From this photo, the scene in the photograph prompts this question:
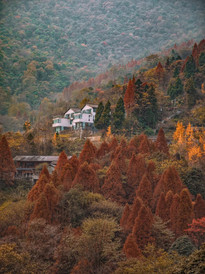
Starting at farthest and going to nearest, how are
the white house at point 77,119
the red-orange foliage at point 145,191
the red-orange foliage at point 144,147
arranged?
the white house at point 77,119, the red-orange foliage at point 144,147, the red-orange foliage at point 145,191

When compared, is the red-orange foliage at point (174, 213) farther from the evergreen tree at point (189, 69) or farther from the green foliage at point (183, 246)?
the evergreen tree at point (189, 69)

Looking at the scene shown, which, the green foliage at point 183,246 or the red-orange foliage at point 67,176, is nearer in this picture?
the green foliage at point 183,246

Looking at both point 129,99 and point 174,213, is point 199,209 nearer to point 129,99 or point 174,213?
point 174,213

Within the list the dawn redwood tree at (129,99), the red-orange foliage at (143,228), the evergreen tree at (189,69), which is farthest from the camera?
the evergreen tree at (189,69)

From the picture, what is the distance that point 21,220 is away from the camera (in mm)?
26609

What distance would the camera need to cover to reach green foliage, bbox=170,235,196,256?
22.3 metres

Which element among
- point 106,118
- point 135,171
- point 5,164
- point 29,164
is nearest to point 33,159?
point 29,164

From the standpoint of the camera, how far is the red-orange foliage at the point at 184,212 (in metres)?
25.1

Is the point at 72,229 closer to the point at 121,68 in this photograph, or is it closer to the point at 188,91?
the point at 188,91

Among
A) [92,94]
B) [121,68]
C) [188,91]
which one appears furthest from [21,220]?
[121,68]

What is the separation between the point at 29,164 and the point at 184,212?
24.4 m

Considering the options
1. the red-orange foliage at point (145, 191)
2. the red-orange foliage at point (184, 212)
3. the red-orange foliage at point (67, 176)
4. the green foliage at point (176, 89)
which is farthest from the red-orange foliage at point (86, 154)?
the green foliage at point (176, 89)

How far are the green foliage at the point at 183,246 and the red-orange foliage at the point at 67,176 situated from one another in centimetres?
1140

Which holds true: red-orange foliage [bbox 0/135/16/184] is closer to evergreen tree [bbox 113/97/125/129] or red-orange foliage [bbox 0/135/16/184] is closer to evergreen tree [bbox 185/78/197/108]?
evergreen tree [bbox 113/97/125/129]
